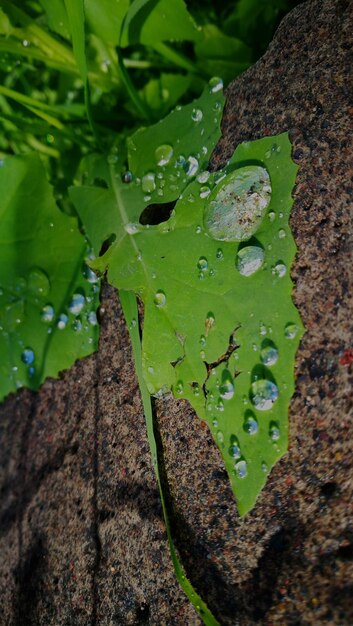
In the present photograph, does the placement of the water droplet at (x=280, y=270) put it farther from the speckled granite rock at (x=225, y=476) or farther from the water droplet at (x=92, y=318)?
the water droplet at (x=92, y=318)

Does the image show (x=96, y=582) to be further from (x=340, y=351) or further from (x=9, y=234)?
(x=9, y=234)

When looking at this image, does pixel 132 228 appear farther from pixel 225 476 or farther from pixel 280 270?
pixel 225 476

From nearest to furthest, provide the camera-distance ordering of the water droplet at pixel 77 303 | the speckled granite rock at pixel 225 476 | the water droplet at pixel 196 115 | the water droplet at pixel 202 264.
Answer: the speckled granite rock at pixel 225 476, the water droplet at pixel 202 264, the water droplet at pixel 196 115, the water droplet at pixel 77 303

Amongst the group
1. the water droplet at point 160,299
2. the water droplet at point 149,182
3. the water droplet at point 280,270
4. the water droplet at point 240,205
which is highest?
the water droplet at point 149,182

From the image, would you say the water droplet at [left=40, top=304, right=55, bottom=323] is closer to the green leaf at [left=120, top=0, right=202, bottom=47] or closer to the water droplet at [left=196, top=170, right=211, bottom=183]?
the water droplet at [left=196, top=170, right=211, bottom=183]

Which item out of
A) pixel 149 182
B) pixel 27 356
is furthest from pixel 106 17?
pixel 27 356

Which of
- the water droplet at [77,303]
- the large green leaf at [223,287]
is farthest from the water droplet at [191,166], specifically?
the water droplet at [77,303]
